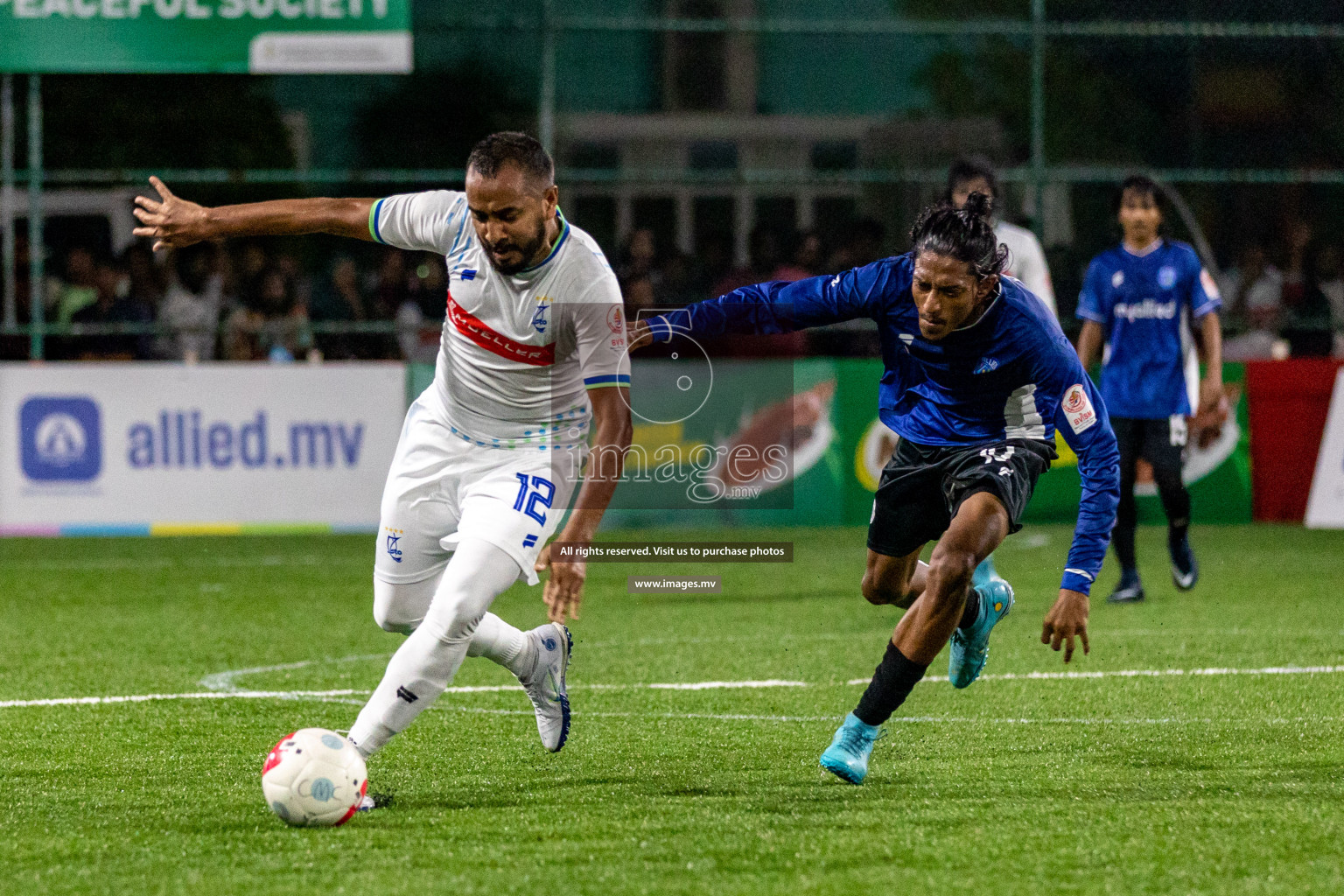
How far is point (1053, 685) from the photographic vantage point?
721cm

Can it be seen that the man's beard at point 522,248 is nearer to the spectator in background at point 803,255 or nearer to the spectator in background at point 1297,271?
the spectator in background at point 803,255

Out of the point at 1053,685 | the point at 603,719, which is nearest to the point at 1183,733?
the point at 1053,685

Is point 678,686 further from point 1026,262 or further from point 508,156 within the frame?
point 508,156

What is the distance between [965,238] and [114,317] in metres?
10.4

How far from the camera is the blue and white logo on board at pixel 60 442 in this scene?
12562 mm

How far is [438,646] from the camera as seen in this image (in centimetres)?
508

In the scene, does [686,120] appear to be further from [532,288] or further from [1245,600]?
[532,288]

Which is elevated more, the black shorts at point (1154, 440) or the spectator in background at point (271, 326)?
the spectator in background at point (271, 326)

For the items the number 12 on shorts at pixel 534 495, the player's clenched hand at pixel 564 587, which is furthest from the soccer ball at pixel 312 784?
the number 12 on shorts at pixel 534 495

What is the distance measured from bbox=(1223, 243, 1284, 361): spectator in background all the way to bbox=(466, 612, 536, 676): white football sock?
1009 centimetres

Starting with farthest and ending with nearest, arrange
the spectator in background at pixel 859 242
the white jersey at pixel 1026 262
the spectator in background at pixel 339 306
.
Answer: the spectator in background at pixel 859 242 → the spectator in background at pixel 339 306 → the white jersey at pixel 1026 262

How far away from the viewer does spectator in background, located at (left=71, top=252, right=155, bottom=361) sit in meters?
14.0

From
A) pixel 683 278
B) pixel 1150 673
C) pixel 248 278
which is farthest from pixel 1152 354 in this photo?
pixel 248 278

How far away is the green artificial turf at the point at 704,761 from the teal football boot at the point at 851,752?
0.21 feet
